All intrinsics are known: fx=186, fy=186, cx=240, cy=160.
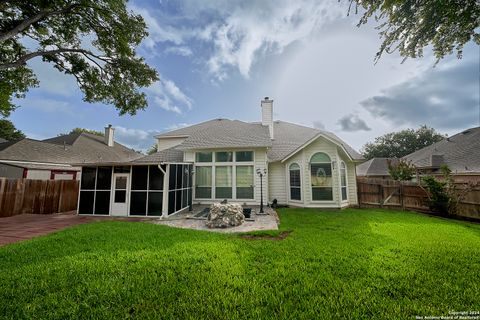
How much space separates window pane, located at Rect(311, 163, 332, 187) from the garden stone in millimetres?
5470

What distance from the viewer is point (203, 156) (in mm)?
12250

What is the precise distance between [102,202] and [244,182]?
7669mm

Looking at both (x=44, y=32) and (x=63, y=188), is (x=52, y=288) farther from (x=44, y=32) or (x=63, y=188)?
(x=44, y=32)

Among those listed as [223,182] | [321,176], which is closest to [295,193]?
[321,176]

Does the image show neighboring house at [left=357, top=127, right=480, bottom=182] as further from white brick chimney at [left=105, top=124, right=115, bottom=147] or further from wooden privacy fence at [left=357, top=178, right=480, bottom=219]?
white brick chimney at [left=105, top=124, right=115, bottom=147]

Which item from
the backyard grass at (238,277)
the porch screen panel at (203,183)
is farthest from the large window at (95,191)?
the porch screen panel at (203,183)

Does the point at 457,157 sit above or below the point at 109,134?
below

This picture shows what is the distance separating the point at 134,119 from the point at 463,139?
27.8m

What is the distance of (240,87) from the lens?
13031 mm

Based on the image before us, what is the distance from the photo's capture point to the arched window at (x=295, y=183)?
11335 millimetres

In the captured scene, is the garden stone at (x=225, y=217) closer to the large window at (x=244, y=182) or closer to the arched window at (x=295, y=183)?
the large window at (x=244, y=182)

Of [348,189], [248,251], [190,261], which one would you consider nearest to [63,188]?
[190,261]

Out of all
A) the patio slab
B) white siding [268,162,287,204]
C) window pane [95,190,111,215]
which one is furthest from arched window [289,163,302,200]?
window pane [95,190,111,215]

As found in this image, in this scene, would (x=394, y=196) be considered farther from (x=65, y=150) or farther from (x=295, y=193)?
(x=65, y=150)
